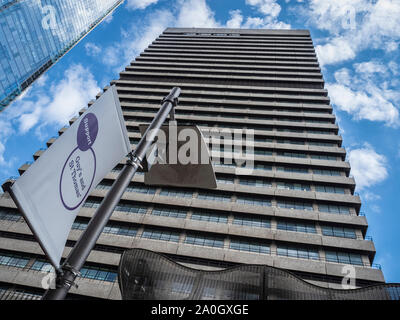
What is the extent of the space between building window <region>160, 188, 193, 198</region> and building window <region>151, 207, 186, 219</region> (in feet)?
6.30

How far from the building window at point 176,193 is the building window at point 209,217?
269 centimetres

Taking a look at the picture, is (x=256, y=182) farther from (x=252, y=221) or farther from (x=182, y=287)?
(x=182, y=287)

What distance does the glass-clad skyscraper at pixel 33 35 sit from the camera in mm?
35844

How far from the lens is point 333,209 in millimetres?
28859

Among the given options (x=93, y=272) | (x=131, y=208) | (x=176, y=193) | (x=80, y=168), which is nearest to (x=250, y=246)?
(x=176, y=193)

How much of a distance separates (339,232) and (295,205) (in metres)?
5.00

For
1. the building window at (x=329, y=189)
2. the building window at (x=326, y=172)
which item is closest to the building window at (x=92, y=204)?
the building window at (x=329, y=189)

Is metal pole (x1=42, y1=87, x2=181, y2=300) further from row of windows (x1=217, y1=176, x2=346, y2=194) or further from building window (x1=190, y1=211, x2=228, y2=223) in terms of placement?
row of windows (x1=217, y1=176, x2=346, y2=194)

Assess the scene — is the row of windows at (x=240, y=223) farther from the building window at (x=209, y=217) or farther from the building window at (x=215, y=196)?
the building window at (x=215, y=196)

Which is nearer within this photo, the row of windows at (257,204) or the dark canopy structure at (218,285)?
Answer: the dark canopy structure at (218,285)

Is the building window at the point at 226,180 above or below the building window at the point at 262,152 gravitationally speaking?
below

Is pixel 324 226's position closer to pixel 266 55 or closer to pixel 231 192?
pixel 231 192
